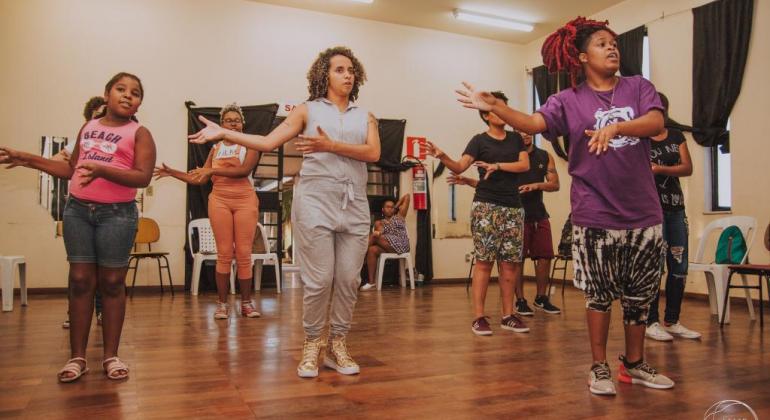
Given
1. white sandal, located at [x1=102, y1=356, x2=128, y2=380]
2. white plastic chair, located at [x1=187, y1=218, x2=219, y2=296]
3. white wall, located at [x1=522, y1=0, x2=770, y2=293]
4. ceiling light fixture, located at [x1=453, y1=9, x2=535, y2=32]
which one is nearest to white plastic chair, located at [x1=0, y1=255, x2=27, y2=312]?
white plastic chair, located at [x1=187, y1=218, x2=219, y2=296]

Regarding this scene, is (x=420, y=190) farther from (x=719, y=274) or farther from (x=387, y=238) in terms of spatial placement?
(x=719, y=274)

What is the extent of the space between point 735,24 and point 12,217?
26.9ft

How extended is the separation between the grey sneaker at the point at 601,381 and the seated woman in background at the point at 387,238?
545 centimetres

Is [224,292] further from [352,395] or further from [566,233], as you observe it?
[566,233]

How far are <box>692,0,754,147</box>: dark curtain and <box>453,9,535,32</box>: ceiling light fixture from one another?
246 centimetres

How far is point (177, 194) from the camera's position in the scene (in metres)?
7.36

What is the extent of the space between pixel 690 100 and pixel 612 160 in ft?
17.0

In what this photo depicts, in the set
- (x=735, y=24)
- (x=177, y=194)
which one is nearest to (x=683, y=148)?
(x=735, y=24)

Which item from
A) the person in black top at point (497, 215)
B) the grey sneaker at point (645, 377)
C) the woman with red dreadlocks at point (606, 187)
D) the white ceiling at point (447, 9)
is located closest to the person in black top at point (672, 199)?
the person in black top at point (497, 215)

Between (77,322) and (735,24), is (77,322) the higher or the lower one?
the lower one

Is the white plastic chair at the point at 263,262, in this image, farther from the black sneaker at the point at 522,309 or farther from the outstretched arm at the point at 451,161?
the outstretched arm at the point at 451,161

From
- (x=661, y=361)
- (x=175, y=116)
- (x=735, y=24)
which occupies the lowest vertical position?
(x=661, y=361)

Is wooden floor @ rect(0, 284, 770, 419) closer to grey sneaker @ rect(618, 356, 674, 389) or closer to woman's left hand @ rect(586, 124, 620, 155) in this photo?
grey sneaker @ rect(618, 356, 674, 389)

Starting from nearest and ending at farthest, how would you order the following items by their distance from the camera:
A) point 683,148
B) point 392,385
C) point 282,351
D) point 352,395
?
point 352,395, point 392,385, point 282,351, point 683,148
